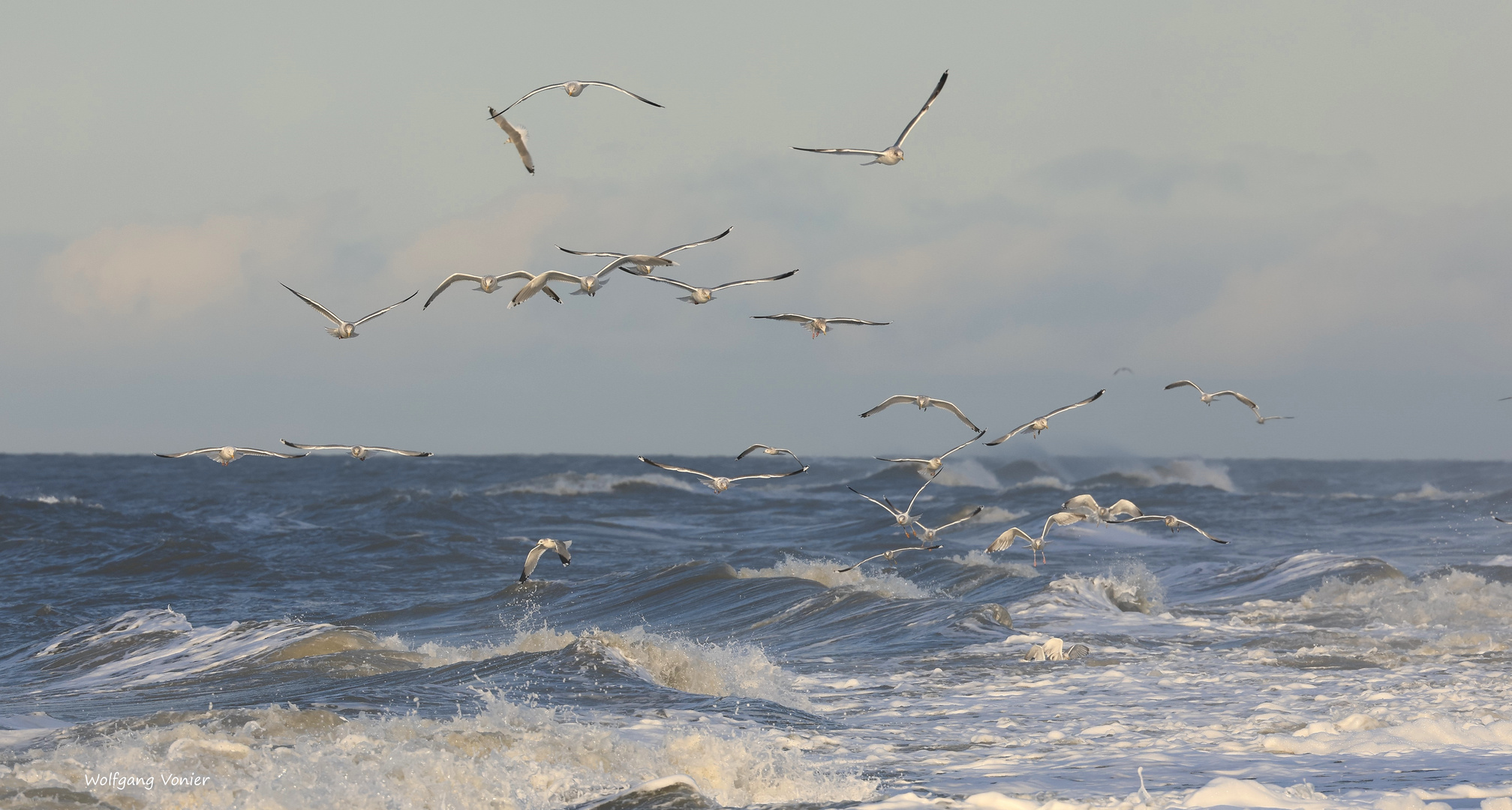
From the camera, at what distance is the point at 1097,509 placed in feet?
42.9

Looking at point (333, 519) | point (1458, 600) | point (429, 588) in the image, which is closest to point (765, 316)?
point (1458, 600)

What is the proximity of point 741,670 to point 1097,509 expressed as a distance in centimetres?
397

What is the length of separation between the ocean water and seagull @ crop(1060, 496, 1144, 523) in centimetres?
147

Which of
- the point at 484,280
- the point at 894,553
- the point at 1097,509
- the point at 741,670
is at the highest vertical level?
the point at 484,280

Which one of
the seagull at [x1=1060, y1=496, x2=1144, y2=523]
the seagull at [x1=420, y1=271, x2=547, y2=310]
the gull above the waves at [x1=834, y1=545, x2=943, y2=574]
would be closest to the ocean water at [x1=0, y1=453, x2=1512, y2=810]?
the gull above the waves at [x1=834, y1=545, x2=943, y2=574]

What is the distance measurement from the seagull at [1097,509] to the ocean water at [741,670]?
1469mm

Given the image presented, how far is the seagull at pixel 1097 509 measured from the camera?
12.8m

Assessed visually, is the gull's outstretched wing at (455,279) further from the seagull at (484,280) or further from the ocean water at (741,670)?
the ocean water at (741,670)

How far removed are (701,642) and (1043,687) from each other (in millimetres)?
5860

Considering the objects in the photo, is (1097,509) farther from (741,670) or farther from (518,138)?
(518,138)

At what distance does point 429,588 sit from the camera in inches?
886

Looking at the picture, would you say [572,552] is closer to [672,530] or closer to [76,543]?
[672,530]

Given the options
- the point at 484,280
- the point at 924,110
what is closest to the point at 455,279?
the point at 484,280

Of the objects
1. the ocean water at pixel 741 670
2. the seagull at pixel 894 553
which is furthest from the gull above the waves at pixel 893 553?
the ocean water at pixel 741 670
